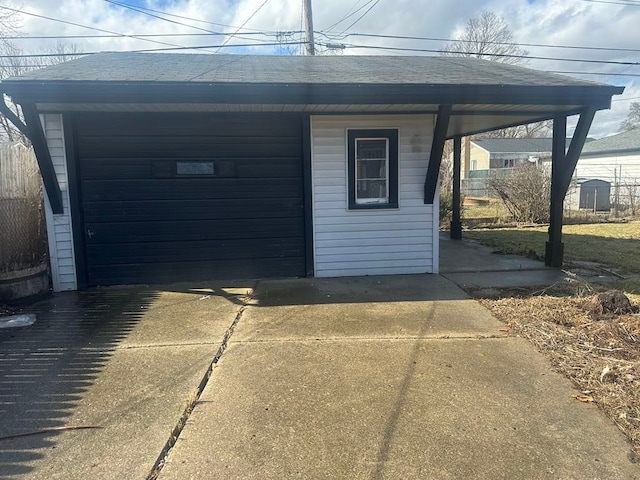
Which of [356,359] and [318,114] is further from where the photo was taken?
[318,114]

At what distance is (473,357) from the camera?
150 inches

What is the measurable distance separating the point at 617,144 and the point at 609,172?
1742 mm

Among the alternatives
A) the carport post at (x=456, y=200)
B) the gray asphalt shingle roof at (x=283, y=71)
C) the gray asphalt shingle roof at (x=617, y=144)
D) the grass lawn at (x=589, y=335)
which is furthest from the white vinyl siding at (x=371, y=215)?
the gray asphalt shingle roof at (x=617, y=144)

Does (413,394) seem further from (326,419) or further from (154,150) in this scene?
(154,150)

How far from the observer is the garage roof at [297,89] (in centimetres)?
536

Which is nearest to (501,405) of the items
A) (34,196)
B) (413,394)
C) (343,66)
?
(413,394)

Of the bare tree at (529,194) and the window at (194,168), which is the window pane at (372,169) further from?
the bare tree at (529,194)

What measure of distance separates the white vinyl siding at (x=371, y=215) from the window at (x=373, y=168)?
0.29 feet

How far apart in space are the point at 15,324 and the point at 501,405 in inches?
196

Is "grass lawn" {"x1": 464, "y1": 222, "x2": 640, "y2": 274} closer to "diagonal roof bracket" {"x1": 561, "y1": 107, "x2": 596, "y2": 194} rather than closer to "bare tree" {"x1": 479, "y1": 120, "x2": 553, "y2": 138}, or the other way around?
"diagonal roof bracket" {"x1": 561, "y1": 107, "x2": 596, "y2": 194}

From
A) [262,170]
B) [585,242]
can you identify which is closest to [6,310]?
[262,170]

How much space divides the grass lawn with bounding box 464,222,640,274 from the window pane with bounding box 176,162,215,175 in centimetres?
616

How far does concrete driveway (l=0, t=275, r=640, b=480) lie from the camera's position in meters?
2.42

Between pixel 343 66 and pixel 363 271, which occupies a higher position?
pixel 343 66
